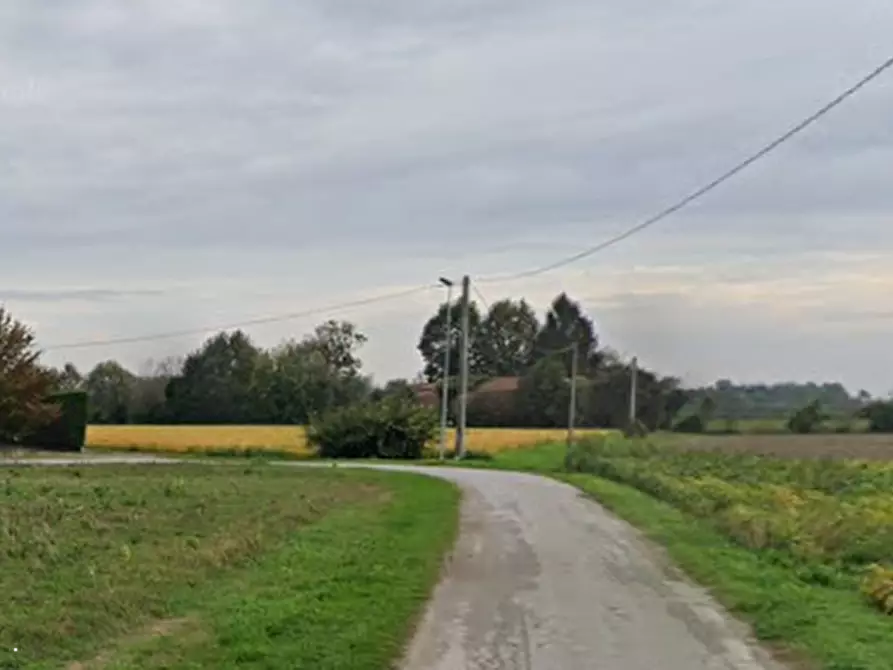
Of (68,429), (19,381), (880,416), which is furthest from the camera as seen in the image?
(880,416)

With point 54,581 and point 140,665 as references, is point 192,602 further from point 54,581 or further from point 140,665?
point 140,665

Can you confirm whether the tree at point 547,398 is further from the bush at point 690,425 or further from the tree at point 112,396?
the tree at point 112,396

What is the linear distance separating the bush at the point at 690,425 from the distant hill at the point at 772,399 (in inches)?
58.8

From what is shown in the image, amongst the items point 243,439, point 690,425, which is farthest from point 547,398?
point 243,439

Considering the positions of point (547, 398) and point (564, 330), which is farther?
point (564, 330)

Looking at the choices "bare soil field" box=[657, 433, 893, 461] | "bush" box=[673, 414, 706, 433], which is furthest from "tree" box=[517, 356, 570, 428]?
"bare soil field" box=[657, 433, 893, 461]

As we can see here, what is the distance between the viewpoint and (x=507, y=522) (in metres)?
23.5

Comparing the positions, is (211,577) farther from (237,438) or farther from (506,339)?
(506,339)

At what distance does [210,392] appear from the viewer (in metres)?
96.1

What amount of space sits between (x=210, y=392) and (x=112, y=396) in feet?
27.2

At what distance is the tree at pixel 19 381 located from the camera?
53.2 m

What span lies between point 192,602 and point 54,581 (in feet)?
6.01

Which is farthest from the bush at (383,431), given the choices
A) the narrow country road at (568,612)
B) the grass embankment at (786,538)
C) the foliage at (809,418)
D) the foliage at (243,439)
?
the narrow country road at (568,612)

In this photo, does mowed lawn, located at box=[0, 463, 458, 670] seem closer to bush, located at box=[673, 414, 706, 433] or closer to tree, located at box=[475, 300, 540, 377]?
bush, located at box=[673, 414, 706, 433]
